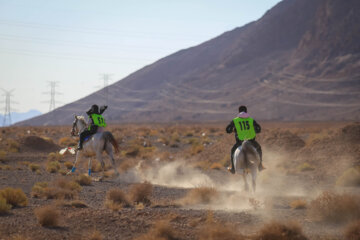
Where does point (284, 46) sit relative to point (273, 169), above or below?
above

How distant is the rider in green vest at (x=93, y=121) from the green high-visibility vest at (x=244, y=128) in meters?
6.89

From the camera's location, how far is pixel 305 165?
21.9m

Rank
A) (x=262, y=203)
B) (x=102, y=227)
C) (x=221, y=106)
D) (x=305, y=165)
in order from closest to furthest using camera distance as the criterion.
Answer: (x=102, y=227)
(x=262, y=203)
(x=305, y=165)
(x=221, y=106)

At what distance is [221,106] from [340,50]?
4165cm

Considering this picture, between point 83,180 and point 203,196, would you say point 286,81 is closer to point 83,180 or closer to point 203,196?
point 83,180

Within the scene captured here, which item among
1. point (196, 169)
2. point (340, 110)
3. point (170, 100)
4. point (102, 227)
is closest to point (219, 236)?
point (102, 227)

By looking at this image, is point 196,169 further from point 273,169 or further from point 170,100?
point 170,100

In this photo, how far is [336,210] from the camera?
1049 cm

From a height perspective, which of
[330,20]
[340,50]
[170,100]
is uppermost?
[330,20]

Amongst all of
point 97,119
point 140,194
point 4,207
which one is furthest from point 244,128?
point 97,119

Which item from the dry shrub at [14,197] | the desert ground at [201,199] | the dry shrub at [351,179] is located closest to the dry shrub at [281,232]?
the desert ground at [201,199]

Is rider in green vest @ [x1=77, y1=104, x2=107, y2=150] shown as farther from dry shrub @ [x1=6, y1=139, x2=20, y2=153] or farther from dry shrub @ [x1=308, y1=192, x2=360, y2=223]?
dry shrub @ [x1=6, y1=139, x2=20, y2=153]

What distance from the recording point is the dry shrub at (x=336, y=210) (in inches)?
412

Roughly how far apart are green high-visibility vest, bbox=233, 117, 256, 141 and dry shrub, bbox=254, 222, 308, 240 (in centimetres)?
550
